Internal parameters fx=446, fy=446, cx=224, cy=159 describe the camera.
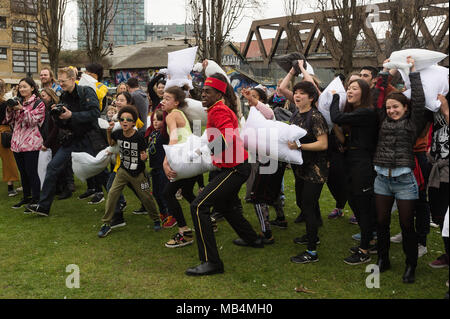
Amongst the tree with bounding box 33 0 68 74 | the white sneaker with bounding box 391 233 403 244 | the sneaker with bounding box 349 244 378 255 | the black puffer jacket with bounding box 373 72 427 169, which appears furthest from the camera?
the tree with bounding box 33 0 68 74

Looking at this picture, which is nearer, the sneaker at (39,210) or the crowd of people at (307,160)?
the crowd of people at (307,160)

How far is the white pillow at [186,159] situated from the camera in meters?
4.77

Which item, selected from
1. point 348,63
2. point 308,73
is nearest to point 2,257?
point 308,73

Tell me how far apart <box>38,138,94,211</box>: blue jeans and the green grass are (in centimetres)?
33

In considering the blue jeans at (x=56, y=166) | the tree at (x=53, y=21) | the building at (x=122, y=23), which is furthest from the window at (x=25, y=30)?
the blue jeans at (x=56, y=166)

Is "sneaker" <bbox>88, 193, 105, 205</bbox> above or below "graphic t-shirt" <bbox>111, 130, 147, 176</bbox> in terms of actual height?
below

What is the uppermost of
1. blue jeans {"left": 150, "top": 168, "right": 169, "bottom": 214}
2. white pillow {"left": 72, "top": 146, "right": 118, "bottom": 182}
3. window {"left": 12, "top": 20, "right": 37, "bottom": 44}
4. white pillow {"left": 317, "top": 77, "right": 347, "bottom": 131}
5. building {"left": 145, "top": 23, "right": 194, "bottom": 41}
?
building {"left": 145, "top": 23, "right": 194, "bottom": 41}

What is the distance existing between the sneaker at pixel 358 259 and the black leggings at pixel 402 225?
0.30 m

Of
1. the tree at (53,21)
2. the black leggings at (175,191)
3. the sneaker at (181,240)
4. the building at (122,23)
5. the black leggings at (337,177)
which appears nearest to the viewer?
the black leggings at (175,191)

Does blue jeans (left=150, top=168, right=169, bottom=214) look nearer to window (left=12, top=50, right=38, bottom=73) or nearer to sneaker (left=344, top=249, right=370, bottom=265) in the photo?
sneaker (left=344, top=249, right=370, bottom=265)

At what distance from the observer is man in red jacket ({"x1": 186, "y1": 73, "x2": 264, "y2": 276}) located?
444 centimetres

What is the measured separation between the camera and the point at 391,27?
48.6ft

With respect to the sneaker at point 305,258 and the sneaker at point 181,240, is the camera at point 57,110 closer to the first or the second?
the sneaker at point 181,240

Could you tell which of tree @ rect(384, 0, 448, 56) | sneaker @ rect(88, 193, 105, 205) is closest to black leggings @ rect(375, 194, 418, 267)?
sneaker @ rect(88, 193, 105, 205)
